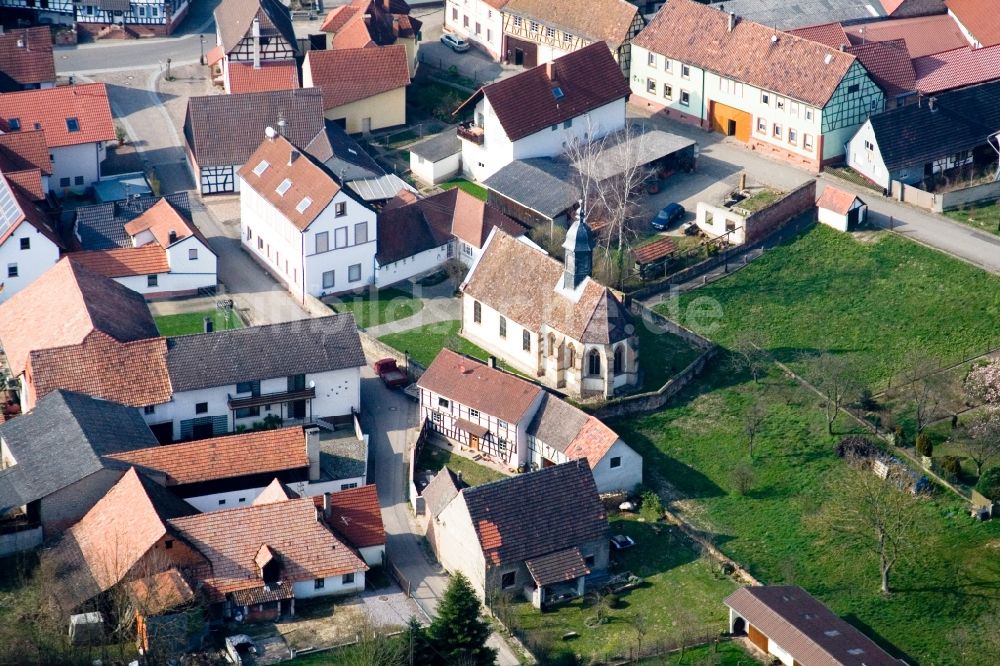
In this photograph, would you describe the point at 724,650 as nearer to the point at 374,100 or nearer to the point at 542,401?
the point at 542,401

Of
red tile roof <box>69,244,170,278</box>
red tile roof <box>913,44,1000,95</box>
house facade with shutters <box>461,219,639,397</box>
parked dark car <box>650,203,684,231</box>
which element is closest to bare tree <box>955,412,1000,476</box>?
house facade with shutters <box>461,219,639,397</box>

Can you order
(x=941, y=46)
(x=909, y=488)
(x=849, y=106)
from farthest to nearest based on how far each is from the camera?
1. (x=941, y=46)
2. (x=849, y=106)
3. (x=909, y=488)

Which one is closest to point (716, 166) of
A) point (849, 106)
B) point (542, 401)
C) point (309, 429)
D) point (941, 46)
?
point (849, 106)

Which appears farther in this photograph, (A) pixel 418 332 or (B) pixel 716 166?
(B) pixel 716 166

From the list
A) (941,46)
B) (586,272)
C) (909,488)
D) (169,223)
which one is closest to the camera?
(909,488)

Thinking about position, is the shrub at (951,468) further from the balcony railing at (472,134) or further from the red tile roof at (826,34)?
the balcony railing at (472,134)

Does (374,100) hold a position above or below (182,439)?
above
